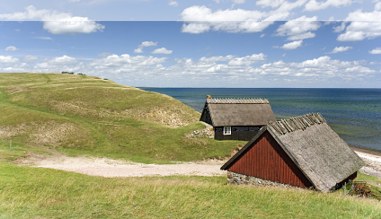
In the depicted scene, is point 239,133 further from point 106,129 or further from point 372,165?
point 106,129

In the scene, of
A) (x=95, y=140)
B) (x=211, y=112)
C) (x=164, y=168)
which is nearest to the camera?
(x=164, y=168)

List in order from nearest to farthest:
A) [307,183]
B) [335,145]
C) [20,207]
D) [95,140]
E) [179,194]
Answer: [20,207], [179,194], [307,183], [335,145], [95,140]

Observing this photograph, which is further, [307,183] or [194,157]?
[194,157]

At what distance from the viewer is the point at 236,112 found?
57094mm

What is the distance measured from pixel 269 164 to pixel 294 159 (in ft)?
7.30

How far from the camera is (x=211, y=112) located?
55719 mm

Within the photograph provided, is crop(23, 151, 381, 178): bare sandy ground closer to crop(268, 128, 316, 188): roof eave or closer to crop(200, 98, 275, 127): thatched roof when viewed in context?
crop(200, 98, 275, 127): thatched roof

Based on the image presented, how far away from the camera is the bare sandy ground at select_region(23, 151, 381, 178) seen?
37.7 m

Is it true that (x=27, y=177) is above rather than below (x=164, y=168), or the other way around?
above

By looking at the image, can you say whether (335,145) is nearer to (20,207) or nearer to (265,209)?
(265,209)

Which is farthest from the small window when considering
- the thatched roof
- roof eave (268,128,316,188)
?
roof eave (268,128,316,188)

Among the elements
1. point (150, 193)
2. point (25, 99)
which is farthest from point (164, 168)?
point (25, 99)

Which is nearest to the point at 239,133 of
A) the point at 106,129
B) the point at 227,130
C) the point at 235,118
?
the point at 227,130

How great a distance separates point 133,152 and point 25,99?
4046cm
